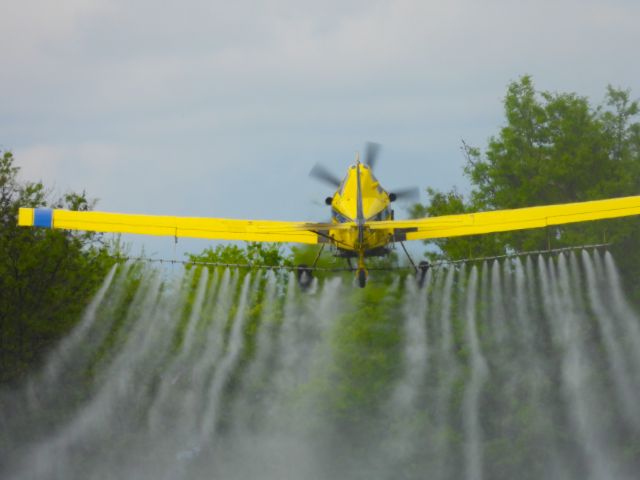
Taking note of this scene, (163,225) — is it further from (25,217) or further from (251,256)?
(251,256)

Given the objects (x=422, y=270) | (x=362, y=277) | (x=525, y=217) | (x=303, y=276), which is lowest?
(x=362, y=277)

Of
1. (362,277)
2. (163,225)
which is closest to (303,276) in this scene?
(362,277)

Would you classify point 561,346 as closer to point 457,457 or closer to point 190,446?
point 457,457

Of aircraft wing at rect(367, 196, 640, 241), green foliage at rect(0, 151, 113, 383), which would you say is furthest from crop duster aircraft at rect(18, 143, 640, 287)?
green foliage at rect(0, 151, 113, 383)

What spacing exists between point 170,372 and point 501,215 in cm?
1717

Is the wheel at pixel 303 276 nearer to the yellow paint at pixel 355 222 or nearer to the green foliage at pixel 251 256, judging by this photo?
the yellow paint at pixel 355 222

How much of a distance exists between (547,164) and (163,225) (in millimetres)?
22263

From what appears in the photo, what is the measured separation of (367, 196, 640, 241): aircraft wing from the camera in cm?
3259

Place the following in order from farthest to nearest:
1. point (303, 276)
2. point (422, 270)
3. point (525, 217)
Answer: point (303, 276) → point (422, 270) → point (525, 217)

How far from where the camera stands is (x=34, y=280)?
4447 centimetres

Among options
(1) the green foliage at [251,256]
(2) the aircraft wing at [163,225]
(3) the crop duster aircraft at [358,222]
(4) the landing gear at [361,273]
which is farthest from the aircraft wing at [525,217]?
(1) the green foliage at [251,256]

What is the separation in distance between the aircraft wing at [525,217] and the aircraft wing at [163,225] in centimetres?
368

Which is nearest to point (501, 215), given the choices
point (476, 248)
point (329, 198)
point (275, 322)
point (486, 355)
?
point (329, 198)

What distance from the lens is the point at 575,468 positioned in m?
43.4
